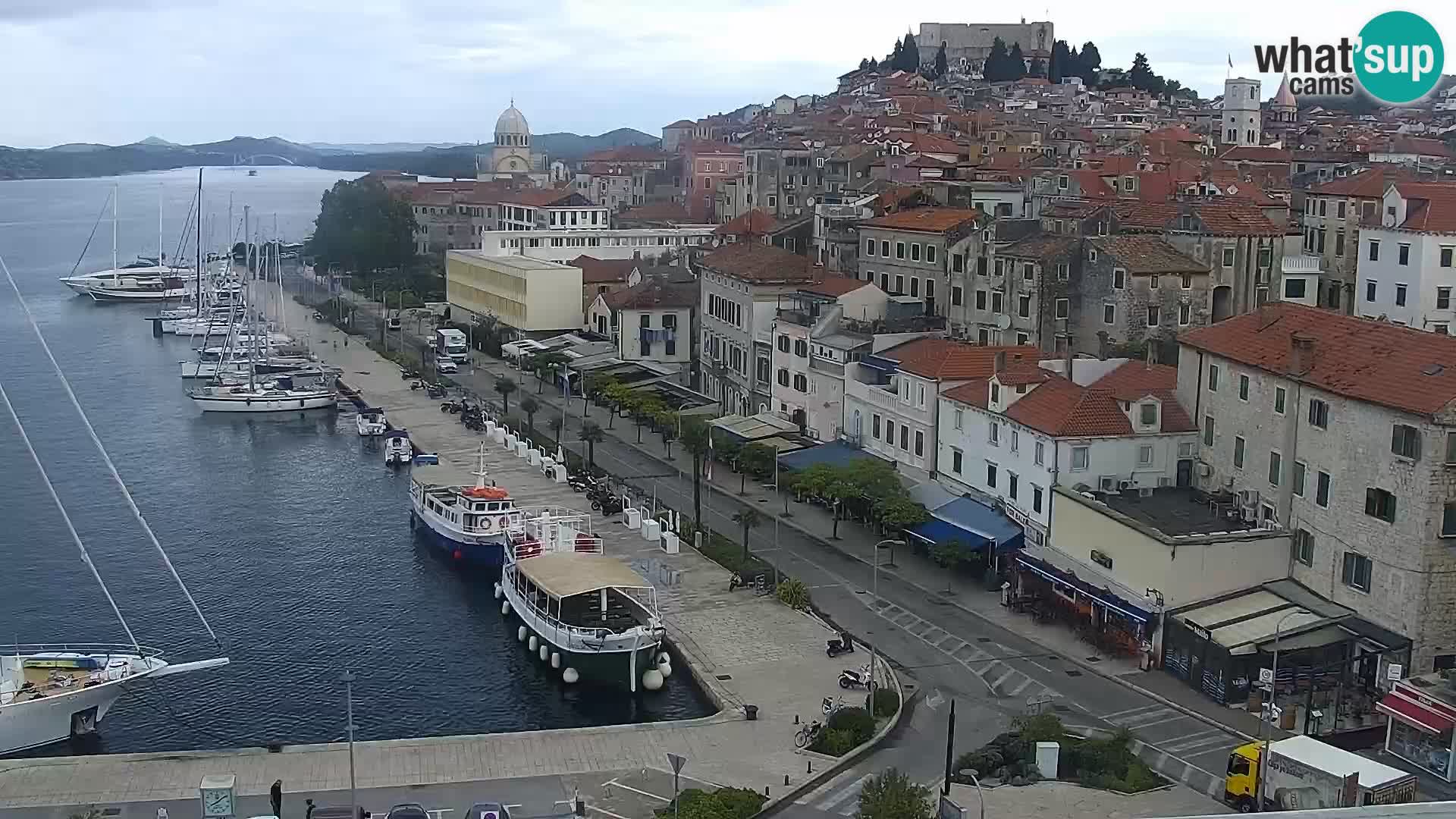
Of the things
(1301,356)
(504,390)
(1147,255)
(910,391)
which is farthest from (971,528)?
(504,390)

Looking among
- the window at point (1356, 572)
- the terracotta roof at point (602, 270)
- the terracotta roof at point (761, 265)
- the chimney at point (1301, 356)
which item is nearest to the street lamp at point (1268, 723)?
the window at point (1356, 572)

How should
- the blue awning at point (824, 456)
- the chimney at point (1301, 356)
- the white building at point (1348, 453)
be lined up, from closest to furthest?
1. the white building at point (1348, 453)
2. the chimney at point (1301, 356)
3. the blue awning at point (824, 456)

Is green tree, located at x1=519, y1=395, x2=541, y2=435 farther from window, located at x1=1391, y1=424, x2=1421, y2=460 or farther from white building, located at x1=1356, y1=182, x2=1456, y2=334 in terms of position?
window, located at x1=1391, y1=424, x2=1421, y2=460

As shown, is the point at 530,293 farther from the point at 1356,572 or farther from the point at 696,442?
the point at 1356,572

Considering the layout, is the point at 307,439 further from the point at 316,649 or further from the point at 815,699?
the point at 815,699

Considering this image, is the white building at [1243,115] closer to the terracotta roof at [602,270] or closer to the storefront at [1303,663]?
the terracotta roof at [602,270]
